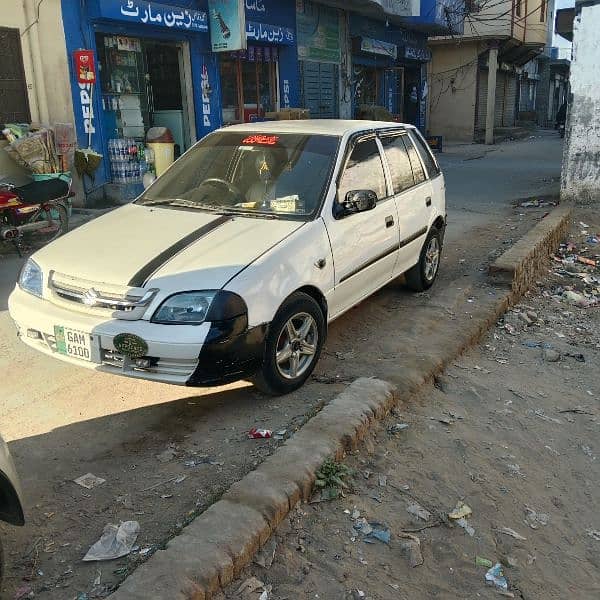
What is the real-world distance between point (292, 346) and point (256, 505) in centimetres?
139

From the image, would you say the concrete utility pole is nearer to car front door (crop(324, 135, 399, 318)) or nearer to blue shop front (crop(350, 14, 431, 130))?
blue shop front (crop(350, 14, 431, 130))

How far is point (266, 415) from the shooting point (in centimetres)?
375

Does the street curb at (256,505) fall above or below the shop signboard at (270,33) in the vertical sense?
below

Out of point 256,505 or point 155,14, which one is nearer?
point 256,505

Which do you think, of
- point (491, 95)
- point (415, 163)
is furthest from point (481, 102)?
point (415, 163)

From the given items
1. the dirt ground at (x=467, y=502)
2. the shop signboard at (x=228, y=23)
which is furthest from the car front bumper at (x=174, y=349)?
the shop signboard at (x=228, y=23)

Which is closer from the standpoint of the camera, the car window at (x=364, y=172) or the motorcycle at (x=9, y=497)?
the motorcycle at (x=9, y=497)

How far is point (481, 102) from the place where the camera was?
1098 inches

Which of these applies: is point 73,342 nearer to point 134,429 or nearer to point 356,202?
point 134,429

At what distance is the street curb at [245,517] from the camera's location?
226 centimetres

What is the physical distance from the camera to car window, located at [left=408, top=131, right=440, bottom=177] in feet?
19.6

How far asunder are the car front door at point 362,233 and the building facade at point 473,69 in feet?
73.7

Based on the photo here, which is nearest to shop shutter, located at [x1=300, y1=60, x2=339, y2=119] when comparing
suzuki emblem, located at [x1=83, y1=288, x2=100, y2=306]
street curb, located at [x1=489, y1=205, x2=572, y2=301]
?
street curb, located at [x1=489, y1=205, x2=572, y2=301]

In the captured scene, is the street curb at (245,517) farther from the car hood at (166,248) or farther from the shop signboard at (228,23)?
the shop signboard at (228,23)
